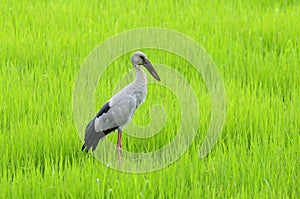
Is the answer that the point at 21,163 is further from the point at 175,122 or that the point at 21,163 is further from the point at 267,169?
the point at 267,169

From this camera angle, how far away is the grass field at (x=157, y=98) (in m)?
3.08

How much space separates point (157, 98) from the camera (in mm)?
4199

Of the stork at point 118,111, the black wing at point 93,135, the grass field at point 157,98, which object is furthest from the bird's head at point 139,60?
the grass field at point 157,98

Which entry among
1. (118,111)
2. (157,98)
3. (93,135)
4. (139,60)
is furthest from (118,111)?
(157,98)

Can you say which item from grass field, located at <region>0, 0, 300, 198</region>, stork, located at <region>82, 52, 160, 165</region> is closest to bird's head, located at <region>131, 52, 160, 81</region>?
stork, located at <region>82, 52, 160, 165</region>

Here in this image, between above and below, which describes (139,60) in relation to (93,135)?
above

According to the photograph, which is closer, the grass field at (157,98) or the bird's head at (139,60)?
the grass field at (157,98)

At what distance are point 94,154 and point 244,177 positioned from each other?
856 millimetres

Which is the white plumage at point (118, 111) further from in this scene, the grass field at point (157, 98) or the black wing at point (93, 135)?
the grass field at point (157, 98)

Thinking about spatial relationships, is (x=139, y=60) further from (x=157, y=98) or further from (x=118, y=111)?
(x=157, y=98)

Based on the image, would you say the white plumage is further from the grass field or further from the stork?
the grass field

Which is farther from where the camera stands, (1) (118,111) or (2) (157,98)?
(2) (157,98)

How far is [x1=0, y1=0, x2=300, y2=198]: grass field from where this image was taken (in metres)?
3.08

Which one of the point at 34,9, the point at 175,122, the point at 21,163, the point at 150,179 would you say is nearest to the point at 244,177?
the point at 150,179
